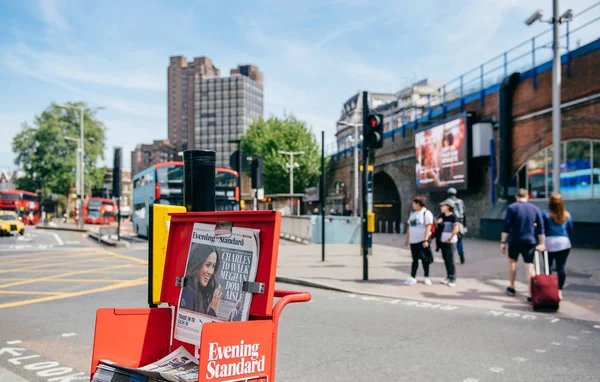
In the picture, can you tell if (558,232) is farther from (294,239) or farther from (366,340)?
(294,239)

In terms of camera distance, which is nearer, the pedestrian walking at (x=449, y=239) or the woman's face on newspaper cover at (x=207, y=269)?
the woman's face on newspaper cover at (x=207, y=269)

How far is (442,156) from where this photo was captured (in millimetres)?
A: 26453

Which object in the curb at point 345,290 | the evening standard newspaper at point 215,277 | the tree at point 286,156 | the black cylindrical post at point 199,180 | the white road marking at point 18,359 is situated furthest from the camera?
the tree at point 286,156

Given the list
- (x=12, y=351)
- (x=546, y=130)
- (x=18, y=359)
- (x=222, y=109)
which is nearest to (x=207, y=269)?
(x=18, y=359)

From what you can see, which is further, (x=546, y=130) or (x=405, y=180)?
(x=405, y=180)

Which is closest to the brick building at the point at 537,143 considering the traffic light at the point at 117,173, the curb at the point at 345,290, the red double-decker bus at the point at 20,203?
the curb at the point at 345,290

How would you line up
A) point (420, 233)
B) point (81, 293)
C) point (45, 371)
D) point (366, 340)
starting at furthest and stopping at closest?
point (420, 233), point (81, 293), point (366, 340), point (45, 371)

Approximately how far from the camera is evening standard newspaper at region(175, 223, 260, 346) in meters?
2.85

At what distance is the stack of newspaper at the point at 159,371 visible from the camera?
261 cm

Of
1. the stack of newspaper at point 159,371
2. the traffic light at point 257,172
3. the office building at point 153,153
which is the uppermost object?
the office building at point 153,153

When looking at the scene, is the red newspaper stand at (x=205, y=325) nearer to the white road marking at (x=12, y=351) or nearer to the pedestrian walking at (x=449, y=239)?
the white road marking at (x=12, y=351)

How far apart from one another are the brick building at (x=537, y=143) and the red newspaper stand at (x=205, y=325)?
16.9 m

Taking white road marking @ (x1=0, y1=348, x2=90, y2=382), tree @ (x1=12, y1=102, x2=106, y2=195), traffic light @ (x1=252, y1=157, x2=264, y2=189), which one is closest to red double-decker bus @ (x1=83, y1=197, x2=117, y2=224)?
tree @ (x1=12, y1=102, x2=106, y2=195)

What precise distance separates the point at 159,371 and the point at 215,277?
1.91 feet
